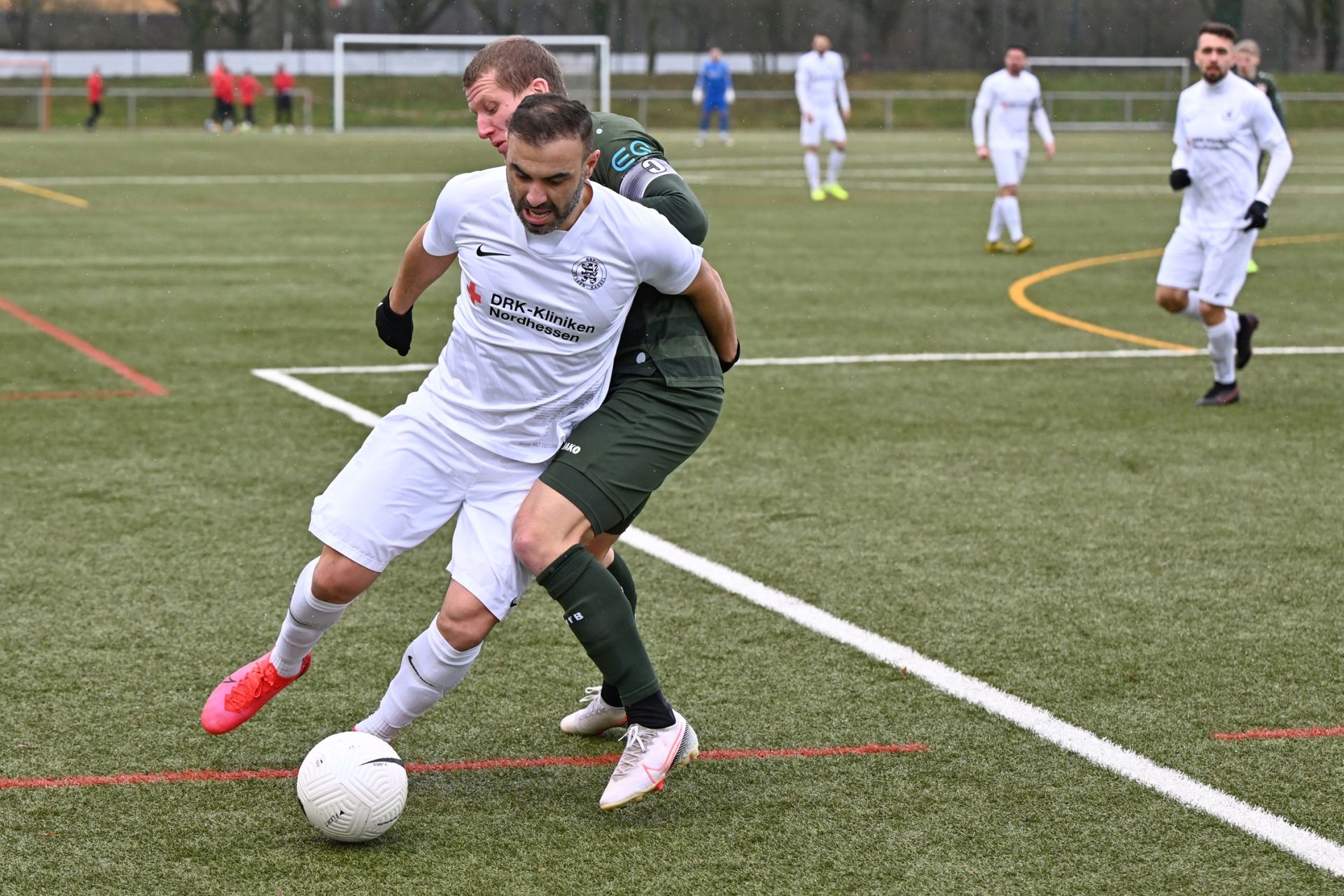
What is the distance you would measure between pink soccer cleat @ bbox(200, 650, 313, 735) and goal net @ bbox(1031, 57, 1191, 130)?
168 feet

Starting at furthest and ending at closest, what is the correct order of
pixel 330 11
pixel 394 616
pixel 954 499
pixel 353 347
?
pixel 330 11 < pixel 353 347 < pixel 954 499 < pixel 394 616

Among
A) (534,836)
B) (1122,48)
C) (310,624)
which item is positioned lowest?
(534,836)

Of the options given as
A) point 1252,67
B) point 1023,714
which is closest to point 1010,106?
point 1252,67

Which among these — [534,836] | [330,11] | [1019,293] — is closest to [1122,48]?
[330,11]

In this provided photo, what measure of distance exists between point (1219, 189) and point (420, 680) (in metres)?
7.29

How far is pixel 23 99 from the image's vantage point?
51656 millimetres

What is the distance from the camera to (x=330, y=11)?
209 feet

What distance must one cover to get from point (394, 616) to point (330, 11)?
6133 centimetres

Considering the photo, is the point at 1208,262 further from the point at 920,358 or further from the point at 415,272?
the point at 415,272

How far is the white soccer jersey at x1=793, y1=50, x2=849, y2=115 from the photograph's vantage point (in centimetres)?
2562

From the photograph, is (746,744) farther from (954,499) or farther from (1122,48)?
(1122,48)

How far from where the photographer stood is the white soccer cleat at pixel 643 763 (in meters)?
4.14

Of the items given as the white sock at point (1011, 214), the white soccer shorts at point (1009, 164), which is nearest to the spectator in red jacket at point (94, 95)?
the white soccer shorts at point (1009, 164)

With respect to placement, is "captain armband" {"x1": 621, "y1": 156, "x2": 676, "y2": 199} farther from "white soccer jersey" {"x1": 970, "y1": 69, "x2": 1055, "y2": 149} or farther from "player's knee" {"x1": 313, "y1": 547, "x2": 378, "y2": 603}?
"white soccer jersey" {"x1": 970, "y1": 69, "x2": 1055, "y2": 149}
